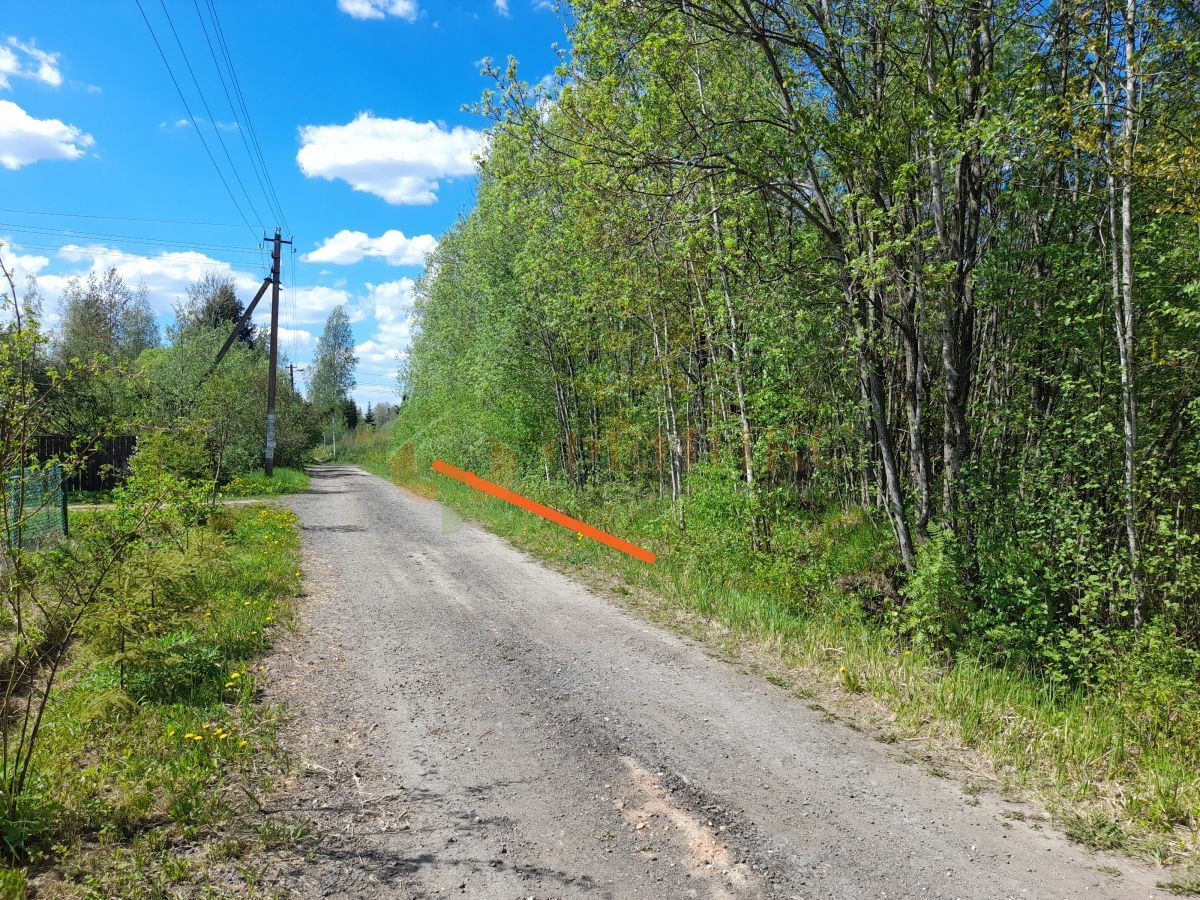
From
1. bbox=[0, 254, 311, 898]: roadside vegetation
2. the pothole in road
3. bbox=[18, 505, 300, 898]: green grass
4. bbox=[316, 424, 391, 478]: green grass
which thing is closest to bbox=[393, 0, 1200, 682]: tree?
the pothole in road

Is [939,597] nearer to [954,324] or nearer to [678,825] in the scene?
[954,324]

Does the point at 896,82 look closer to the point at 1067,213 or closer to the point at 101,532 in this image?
the point at 1067,213

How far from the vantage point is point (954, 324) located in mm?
7496

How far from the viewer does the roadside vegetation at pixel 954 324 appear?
5.59m

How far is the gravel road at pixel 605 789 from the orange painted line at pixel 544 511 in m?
4.12

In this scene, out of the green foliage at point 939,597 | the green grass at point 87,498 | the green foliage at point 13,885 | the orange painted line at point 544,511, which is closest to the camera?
the green foliage at point 13,885

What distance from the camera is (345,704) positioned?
541 cm

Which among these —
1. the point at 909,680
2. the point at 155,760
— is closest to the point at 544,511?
the point at 909,680

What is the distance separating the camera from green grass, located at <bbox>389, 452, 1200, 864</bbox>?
12.3 ft

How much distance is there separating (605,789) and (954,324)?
20.4 feet

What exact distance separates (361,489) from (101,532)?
2047 cm

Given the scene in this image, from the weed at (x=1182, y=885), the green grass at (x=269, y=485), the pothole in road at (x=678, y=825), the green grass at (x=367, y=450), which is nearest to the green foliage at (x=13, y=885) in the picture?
the pothole in road at (x=678, y=825)

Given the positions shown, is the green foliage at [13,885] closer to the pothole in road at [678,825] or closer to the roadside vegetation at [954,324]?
the pothole in road at [678,825]

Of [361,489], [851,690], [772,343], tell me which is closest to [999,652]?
[851,690]
